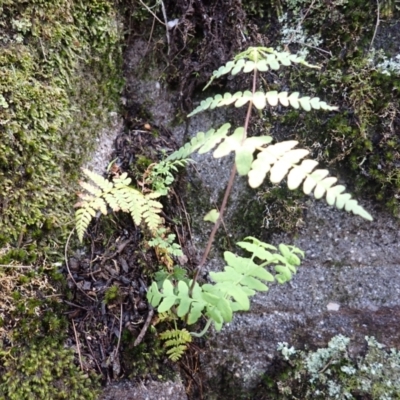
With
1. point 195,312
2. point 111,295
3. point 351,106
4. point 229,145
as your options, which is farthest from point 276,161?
point 351,106

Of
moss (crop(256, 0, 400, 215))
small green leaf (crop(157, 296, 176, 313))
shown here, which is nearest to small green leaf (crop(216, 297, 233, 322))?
small green leaf (crop(157, 296, 176, 313))

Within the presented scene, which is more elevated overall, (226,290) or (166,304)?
(226,290)

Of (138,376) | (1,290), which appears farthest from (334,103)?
(1,290)

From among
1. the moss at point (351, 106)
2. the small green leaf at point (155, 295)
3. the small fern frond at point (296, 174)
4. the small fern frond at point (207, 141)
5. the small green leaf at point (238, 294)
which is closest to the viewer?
the small fern frond at point (296, 174)

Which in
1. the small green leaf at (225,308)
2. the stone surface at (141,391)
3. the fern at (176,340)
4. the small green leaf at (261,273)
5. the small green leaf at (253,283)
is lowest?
the stone surface at (141,391)

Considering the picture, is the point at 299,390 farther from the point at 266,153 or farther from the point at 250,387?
the point at 266,153

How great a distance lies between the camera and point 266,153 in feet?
4.82

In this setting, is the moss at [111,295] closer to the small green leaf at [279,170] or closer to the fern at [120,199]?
the fern at [120,199]

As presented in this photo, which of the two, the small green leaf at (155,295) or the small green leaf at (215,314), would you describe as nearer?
the small green leaf at (215,314)

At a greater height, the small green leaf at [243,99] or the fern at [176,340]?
the small green leaf at [243,99]

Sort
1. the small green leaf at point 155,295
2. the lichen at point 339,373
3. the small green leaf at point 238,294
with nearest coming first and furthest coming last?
the small green leaf at point 238,294 → the small green leaf at point 155,295 → the lichen at point 339,373

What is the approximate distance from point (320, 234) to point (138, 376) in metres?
1.42

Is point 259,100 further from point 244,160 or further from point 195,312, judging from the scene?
point 195,312

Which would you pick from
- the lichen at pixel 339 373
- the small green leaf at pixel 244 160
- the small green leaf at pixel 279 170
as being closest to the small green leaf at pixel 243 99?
the small green leaf at pixel 244 160
